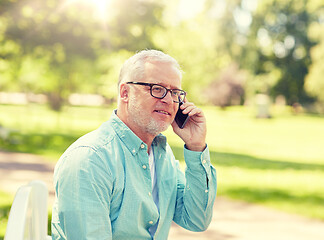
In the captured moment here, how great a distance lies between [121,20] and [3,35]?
3.86 meters

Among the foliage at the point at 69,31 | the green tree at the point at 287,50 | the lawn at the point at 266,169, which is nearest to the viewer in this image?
the lawn at the point at 266,169

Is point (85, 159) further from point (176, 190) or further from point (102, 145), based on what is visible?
point (176, 190)

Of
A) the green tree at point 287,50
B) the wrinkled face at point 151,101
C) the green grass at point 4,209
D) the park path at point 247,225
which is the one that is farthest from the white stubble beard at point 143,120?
the green tree at point 287,50

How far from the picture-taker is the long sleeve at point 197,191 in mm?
2305

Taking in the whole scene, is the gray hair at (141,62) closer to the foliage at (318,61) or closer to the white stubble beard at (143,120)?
the white stubble beard at (143,120)

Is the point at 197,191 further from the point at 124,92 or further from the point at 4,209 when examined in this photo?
the point at 4,209

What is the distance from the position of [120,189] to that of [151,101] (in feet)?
1.70

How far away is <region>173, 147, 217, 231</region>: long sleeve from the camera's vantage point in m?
2.30

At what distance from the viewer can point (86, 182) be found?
5.90 feet

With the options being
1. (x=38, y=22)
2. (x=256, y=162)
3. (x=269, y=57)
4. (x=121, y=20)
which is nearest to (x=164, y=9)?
(x=121, y=20)

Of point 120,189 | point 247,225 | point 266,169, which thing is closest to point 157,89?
point 120,189

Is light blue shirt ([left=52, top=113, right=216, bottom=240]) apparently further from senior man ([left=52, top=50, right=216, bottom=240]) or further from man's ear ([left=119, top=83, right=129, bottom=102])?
man's ear ([left=119, top=83, right=129, bottom=102])

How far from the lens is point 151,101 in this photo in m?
2.18

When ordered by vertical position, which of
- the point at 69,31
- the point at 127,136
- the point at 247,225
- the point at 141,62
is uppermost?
the point at 69,31
